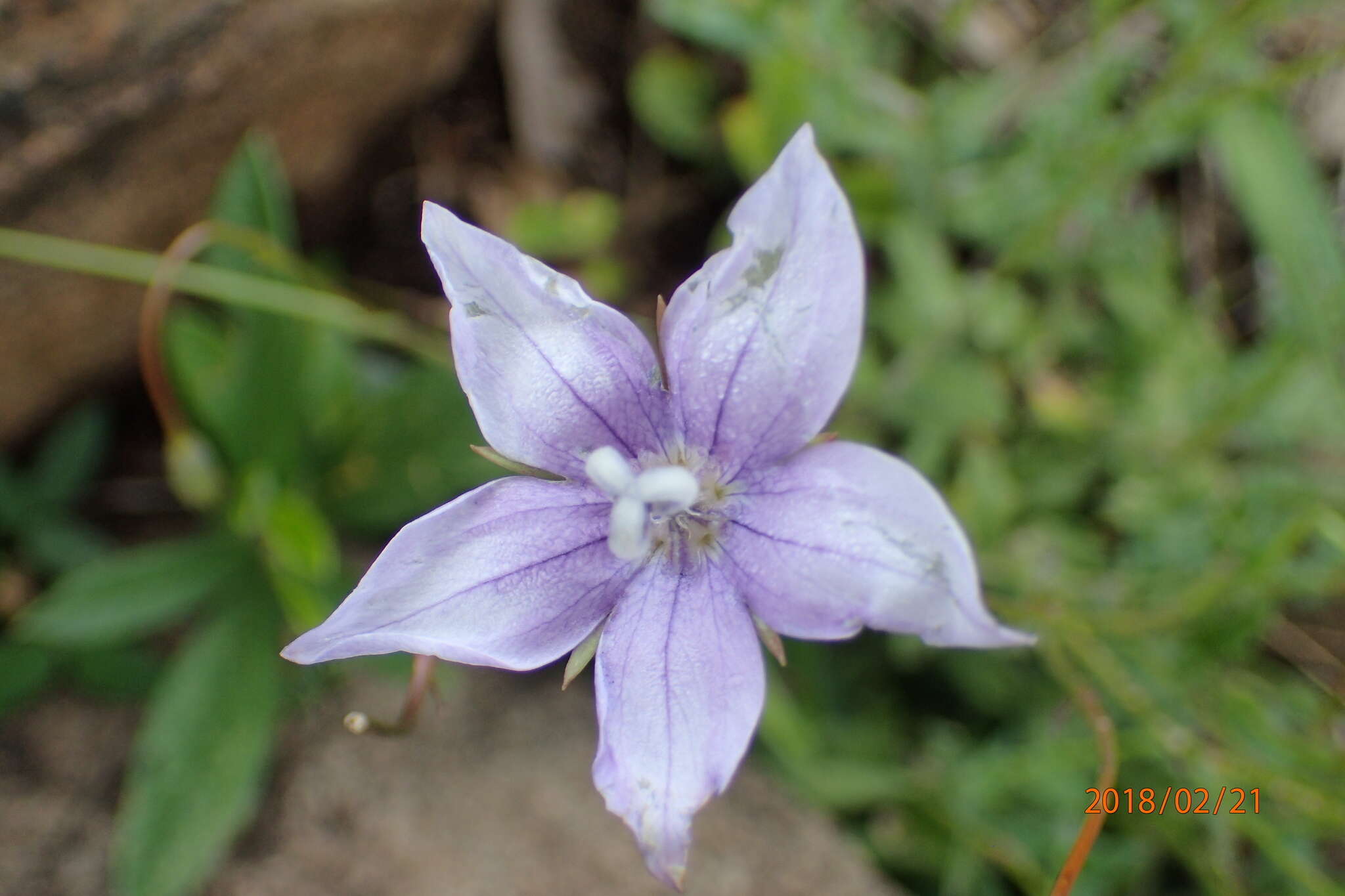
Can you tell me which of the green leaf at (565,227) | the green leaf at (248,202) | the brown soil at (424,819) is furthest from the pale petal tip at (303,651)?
the green leaf at (565,227)

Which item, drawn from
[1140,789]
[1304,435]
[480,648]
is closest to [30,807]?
[480,648]

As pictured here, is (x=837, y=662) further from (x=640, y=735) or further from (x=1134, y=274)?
(x=640, y=735)

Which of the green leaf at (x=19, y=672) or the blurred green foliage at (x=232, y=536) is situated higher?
the blurred green foliage at (x=232, y=536)

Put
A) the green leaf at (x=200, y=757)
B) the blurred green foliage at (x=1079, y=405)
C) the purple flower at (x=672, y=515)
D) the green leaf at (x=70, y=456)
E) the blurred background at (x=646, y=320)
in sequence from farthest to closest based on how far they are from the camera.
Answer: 1. the green leaf at (x=70, y=456)
2. the blurred green foliage at (x=1079, y=405)
3. the blurred background at (x=646, y=320)
4. the green leaf at (x=200, y=757)
5. the purple flower at (x=672, y=515)

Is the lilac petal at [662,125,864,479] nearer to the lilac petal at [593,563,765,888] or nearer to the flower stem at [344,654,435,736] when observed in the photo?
the lilac petal at [593,563,765,888]

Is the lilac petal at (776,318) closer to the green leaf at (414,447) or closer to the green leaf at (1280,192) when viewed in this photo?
the green leaf at (414,447)

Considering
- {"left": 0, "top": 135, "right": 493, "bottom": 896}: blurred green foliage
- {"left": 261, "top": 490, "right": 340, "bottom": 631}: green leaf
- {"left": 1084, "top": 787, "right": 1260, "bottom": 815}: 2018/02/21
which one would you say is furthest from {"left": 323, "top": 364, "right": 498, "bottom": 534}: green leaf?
{"left": 1084, "top": 787, "right": 1260, "bottom": 815}: 2018/02/21

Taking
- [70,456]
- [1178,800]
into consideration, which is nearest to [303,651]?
[70,456]

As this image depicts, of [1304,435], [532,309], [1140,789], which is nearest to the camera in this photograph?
[532,309]
